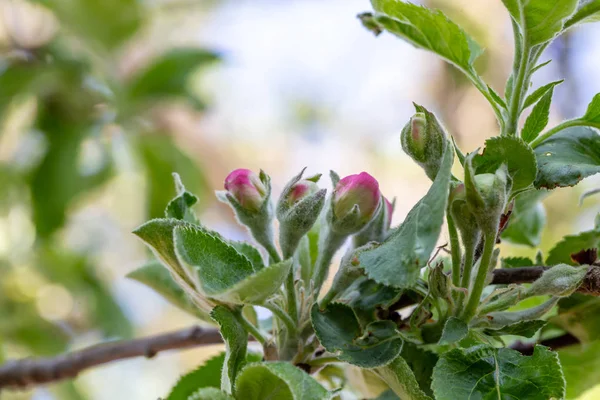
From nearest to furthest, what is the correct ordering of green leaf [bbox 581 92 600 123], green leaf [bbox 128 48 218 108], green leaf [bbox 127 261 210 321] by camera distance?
green leaf [bbox 581 92 600 123] < green leaf [bbox 127 261 210 321] < green leaf [bbox 128 48 218 108]

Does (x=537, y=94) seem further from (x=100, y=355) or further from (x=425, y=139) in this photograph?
(x=100, y=355)

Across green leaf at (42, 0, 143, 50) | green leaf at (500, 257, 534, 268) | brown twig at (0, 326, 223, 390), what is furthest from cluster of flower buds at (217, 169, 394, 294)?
green leaf at (42, 0, 143, 50)

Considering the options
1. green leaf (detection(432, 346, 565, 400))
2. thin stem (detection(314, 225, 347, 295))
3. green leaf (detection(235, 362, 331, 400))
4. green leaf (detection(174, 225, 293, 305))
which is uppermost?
green leaf (detection(174, 225, 293, 305))

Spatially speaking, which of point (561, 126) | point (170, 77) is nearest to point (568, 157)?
point (561, 126)

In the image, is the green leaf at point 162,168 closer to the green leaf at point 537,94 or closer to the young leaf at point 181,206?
the young leaf at point 181,206

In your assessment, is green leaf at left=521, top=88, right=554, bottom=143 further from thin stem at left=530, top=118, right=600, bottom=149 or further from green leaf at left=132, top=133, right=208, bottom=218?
green leaf at left=132, top=133, right=208, bottom=218

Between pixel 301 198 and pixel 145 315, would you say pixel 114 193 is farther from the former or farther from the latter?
pixel 301 198

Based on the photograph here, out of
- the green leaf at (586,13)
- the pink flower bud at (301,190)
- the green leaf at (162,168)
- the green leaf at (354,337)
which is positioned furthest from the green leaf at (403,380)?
the green leaf at (162,168)
